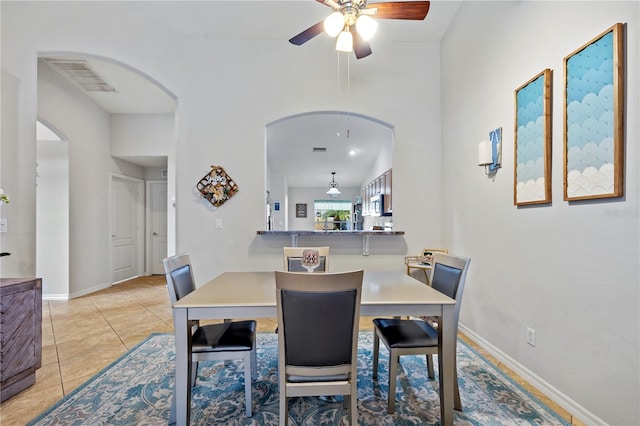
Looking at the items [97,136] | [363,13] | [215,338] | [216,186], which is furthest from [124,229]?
[363,13]

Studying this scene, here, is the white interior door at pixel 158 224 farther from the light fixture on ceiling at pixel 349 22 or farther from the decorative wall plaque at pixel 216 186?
the light fixture on ceiling at pixel 349 22

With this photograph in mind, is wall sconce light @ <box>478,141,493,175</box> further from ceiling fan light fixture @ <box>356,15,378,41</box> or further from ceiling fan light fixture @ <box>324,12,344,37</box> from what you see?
ceiling fan light fixture @ <box>324,12,344,37</box>

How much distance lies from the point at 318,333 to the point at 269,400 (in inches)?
36.0

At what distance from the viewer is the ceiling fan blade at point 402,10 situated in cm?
210

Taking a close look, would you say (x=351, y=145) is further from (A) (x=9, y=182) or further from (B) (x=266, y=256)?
(A) (x=9, y=182)

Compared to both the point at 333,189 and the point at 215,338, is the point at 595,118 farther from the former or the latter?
the point at 333,189

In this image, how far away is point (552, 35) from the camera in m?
1.96

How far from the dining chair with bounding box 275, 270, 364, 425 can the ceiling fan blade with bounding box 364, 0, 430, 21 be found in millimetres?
1929

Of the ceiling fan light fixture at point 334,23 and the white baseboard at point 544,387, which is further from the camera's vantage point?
the ceiling fan light fixture at point 334,23

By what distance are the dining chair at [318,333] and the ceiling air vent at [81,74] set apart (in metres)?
4.40

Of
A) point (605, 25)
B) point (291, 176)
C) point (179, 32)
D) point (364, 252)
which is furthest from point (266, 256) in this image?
point (291, 176)

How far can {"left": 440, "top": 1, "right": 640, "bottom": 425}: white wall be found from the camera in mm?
1488

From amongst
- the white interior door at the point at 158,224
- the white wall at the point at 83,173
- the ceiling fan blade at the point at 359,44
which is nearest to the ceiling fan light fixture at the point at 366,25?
the ceiling fan blade at the point at 359,44

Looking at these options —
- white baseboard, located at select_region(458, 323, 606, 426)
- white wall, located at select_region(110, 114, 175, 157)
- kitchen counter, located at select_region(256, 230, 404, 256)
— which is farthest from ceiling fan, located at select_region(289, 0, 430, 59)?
white wall, located at select_region(110, 114, 175, 157)
